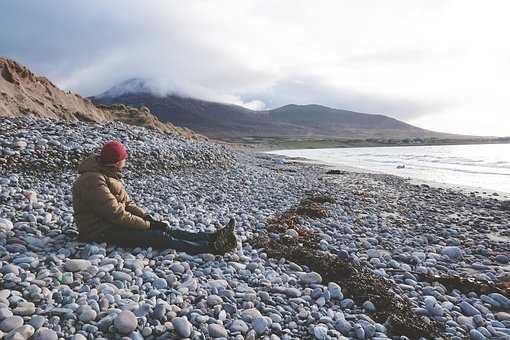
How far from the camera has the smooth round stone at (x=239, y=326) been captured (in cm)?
446

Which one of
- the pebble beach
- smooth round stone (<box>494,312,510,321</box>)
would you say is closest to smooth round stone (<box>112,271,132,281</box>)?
the pebble beach

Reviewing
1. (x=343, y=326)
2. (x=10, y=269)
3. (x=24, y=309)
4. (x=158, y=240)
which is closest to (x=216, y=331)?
(x=343, y=326)

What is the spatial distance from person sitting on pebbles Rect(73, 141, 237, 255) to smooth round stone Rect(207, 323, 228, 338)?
93.7 inches

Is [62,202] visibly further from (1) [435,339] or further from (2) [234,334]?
(1) [435,339]

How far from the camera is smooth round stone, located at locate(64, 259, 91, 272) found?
17.6ft

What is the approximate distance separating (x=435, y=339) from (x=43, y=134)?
15.2 meters

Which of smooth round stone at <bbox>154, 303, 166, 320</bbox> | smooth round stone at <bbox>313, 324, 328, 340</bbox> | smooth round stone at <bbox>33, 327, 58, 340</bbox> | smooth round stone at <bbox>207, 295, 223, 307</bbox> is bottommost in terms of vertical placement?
smooth round stone at <bbox>313, 324, 328, 340</bbox>

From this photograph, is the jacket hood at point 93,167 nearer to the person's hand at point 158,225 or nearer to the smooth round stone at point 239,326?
the person's hand at point 158,225

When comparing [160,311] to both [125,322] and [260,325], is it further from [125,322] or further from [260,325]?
[260,325]

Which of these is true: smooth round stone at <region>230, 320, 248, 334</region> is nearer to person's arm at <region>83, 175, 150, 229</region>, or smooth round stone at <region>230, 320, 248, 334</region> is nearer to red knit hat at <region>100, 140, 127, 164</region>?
person's arm at <region>83, 175, 150, 229</region>

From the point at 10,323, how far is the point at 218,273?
2.79 metres

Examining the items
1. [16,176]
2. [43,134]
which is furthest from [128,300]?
[43,134]

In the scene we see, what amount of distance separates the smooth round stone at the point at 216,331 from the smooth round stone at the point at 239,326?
134 mm

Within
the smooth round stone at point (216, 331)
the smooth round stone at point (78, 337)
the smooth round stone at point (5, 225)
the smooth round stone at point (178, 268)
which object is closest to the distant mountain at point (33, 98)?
the smooth round stone at point (5, 225)
